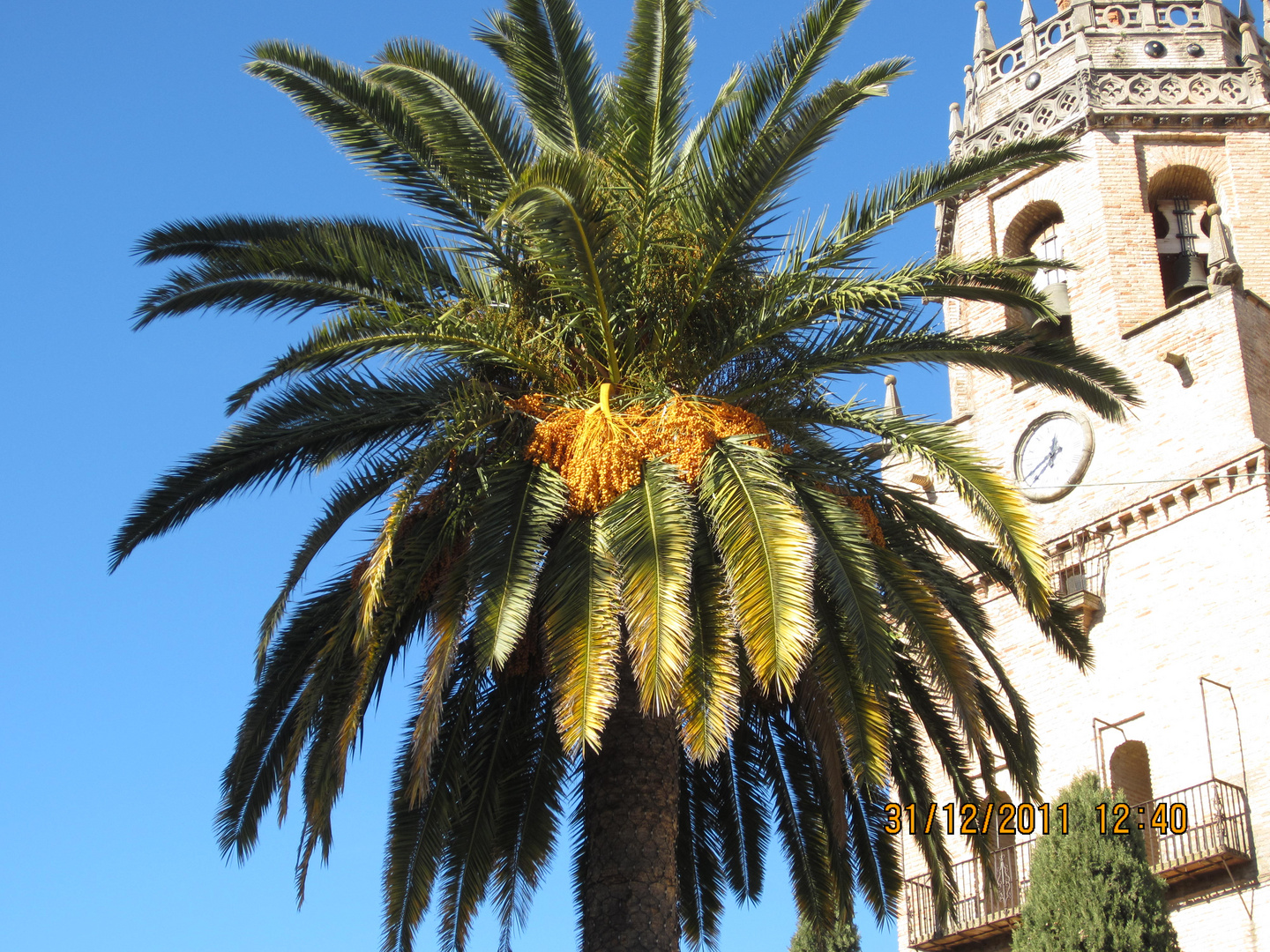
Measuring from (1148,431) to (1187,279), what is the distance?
3347 mm

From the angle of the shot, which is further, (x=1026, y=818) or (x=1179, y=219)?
(x=1179, y=219)

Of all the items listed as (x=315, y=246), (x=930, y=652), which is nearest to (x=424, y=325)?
(x=315, y=246)

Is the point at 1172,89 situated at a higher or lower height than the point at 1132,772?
higher

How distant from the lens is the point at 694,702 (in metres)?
9.50

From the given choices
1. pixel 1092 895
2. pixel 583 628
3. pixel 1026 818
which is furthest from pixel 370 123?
pixel 1026 818

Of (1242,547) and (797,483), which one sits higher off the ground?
(1242,547)

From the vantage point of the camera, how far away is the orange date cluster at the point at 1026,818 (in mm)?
11859

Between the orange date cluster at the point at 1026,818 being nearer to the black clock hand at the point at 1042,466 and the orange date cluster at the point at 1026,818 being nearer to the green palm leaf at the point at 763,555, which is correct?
the green palm leaf at the point at 763,555

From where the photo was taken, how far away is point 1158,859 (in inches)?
796

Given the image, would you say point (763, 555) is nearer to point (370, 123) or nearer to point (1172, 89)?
point (370, 123)

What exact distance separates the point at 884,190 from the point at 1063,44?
1729cm

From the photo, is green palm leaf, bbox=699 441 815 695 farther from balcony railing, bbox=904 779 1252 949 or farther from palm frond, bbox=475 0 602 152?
balcony railing, bbox=904 779 1252 949

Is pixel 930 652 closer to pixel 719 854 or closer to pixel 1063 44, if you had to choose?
pixel 719 854

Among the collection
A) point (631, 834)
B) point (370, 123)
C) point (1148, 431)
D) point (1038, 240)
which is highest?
point (1038, 240)
